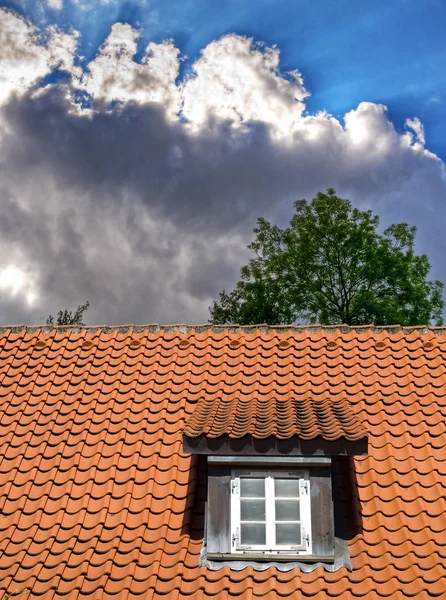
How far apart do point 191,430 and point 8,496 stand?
7.99 feet

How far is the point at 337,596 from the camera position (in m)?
6.39

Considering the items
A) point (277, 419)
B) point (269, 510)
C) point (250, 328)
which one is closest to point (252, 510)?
point (269, 510)

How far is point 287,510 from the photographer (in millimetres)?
6969

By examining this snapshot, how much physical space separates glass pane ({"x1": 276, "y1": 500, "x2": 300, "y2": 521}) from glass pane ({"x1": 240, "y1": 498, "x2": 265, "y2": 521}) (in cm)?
17

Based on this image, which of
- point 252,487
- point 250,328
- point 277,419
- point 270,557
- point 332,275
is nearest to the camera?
point 270,557

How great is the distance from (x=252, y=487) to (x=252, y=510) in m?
0.24

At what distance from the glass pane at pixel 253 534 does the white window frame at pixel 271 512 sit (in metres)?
0.04

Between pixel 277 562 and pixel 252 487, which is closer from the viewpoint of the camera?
pixel 277 562

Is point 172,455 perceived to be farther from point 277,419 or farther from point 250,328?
point 250,328

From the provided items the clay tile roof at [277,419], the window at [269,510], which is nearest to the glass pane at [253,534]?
the window at [269,510]

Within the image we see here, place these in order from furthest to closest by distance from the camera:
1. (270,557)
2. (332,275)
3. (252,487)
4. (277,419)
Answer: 1. (332,275)
2. (277,419)
3. (252,487)
4. (270,557)

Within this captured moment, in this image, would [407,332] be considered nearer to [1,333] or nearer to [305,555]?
[305,555]

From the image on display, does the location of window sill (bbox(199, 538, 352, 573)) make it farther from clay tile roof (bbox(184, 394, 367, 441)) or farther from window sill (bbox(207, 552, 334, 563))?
clay tile roof (bbox(184, 394, 367, 441))

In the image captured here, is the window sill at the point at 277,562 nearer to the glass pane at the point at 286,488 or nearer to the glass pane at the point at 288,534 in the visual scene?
the glass pane at the point at 288,534
